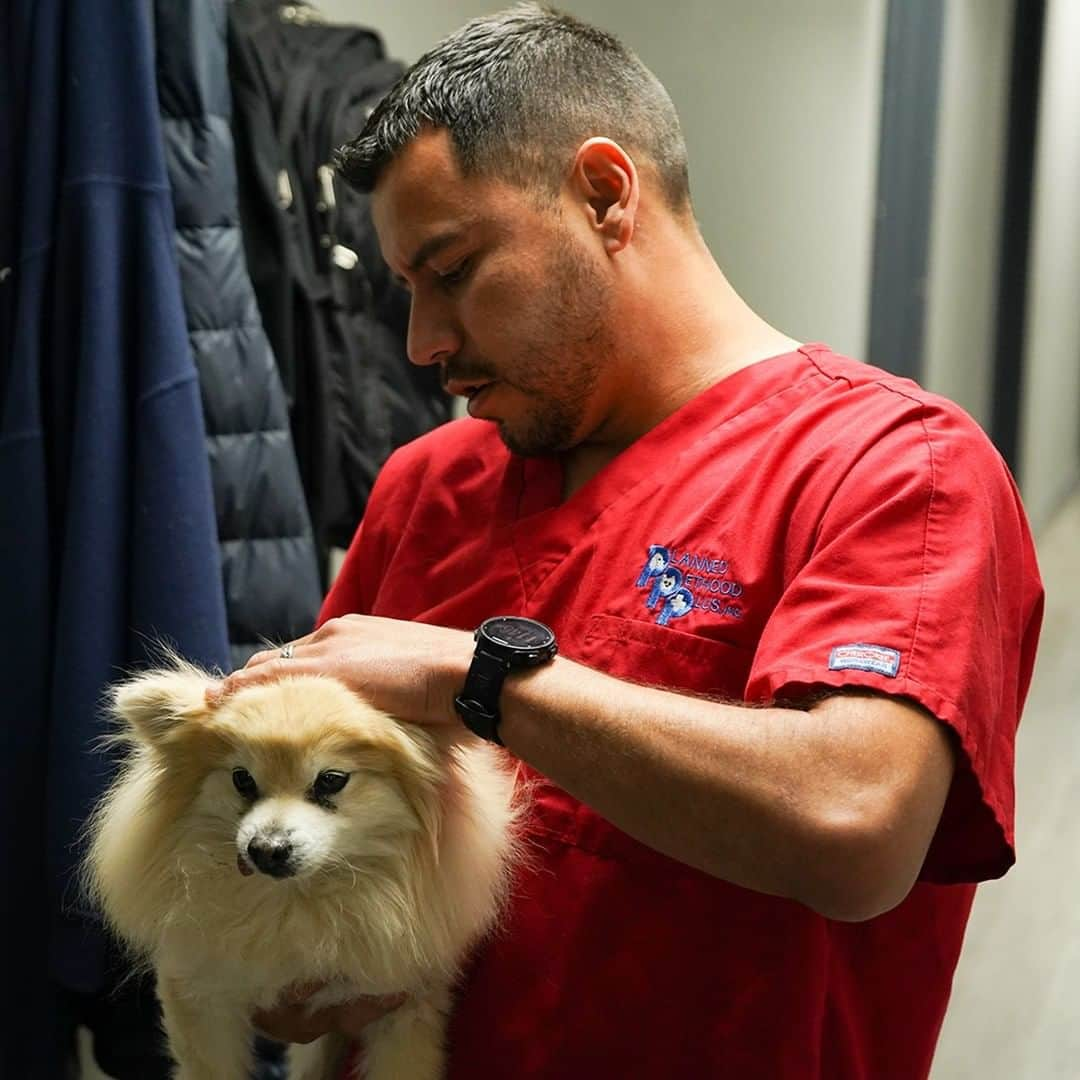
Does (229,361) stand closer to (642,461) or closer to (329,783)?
(642,461)

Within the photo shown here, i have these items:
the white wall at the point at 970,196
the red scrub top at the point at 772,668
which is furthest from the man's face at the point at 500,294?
the white wall at the point at 970,196

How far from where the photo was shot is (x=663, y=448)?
3.99ft

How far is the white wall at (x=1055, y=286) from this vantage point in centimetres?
206

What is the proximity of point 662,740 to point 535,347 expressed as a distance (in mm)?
440

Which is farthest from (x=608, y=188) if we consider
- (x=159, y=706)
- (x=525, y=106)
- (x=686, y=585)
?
(x=159, y=706)

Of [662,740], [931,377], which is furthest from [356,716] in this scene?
[931,377]

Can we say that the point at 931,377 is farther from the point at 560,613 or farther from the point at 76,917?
the point at 76,917

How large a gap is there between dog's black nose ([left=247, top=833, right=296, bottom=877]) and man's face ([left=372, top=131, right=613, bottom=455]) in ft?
1.59

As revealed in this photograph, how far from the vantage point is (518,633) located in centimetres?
99

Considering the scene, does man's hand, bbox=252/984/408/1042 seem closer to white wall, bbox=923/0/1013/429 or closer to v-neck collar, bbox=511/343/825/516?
v-neck collar, bbox=511/343/825/516

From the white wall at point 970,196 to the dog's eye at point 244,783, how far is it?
5.24ft

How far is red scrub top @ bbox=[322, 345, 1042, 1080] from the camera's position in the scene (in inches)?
37.6

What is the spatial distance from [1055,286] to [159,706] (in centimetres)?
165

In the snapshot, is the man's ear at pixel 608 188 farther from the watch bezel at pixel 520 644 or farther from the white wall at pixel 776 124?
the white wall at pixel 776 124
